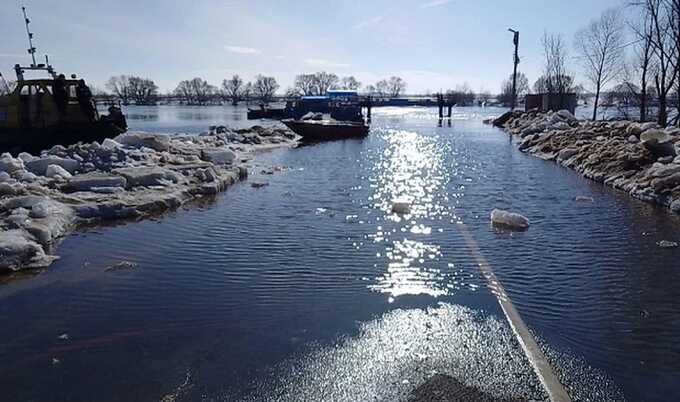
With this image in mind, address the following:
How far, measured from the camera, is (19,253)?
22.6 feet

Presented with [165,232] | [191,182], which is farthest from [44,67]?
[165,232]

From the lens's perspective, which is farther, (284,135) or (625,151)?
(284,135)

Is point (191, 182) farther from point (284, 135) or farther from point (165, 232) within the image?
point (284, 135)

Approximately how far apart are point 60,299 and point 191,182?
8122 mm

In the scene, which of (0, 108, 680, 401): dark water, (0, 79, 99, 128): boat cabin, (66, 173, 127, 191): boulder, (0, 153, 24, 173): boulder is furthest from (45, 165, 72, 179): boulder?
(0, 79, 99, 128): boat cabin

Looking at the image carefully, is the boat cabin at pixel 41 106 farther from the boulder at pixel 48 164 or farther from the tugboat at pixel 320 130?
the tugboat at pixel 320 130

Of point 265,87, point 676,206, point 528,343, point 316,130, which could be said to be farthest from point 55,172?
point 265,87

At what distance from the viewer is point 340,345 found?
4.70 meters

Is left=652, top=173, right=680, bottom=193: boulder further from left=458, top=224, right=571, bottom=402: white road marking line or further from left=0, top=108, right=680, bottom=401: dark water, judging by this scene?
left=458, top=224, right=571, bottom=402: white road marking line

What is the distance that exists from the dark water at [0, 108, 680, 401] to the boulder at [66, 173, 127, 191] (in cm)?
255

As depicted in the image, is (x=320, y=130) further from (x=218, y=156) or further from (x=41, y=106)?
(x=41, y=106)

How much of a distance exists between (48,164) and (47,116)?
7844 mm

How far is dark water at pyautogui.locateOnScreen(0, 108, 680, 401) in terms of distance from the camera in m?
4.13

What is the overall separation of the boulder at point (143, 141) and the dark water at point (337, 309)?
8.53 metres
